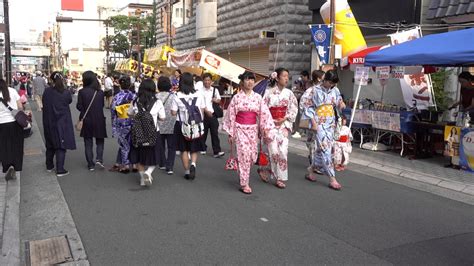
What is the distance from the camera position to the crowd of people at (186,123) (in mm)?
6508

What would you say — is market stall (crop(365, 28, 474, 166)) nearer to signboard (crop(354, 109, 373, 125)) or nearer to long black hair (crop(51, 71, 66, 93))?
signboard (crop(354, 109, 373, 125))

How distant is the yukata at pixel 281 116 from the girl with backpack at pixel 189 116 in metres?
1.10

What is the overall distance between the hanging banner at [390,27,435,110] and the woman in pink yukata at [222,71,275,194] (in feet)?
17.2

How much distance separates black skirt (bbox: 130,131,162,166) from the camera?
6.75 m

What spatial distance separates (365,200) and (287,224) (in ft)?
5.58

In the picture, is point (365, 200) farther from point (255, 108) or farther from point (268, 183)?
point (255, 108)

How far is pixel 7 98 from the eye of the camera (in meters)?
6.81

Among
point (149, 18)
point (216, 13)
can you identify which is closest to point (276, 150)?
point (216, 13)

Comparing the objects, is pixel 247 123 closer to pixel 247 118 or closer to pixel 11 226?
pixel 247 118

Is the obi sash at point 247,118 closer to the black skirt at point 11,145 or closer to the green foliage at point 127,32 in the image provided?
the black skirt at point 11,145

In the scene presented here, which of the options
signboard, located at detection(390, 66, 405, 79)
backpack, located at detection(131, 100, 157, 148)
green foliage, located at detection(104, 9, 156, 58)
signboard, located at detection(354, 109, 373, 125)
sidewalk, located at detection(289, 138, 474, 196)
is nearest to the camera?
backpack, located at detection(131, 100, 157, 148)

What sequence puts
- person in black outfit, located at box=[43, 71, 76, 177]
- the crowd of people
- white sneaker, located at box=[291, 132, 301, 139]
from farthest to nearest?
white sneaker, located at box=[291, 132, 301, 139] < person in black outfit, located at box=[43, 71, 76, 177] < the crowd of people

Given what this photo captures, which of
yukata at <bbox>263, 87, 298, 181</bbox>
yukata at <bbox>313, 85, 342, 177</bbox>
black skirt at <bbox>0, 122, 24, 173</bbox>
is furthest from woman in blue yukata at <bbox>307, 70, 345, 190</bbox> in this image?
black skirt at <bbox>0, 122, 24, 173</bbox>

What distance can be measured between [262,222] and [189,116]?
248 centimetres
